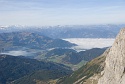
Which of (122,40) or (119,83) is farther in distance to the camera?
(122,40)

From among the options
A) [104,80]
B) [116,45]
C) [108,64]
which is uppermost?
[116,45]

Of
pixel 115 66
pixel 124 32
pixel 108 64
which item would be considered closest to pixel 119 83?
pixel 115 66

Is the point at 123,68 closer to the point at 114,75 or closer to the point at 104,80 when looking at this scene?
the point at 114,75

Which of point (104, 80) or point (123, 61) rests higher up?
point (123, 61)

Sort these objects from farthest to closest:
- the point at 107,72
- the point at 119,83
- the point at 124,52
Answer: the point at 107,72, the point at 124,52, the point at 119,83

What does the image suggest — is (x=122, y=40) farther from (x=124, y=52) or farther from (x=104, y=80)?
(x=104, y=80)

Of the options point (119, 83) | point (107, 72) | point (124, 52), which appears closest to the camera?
point (119, 83)

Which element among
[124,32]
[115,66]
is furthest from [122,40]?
[115,66]
